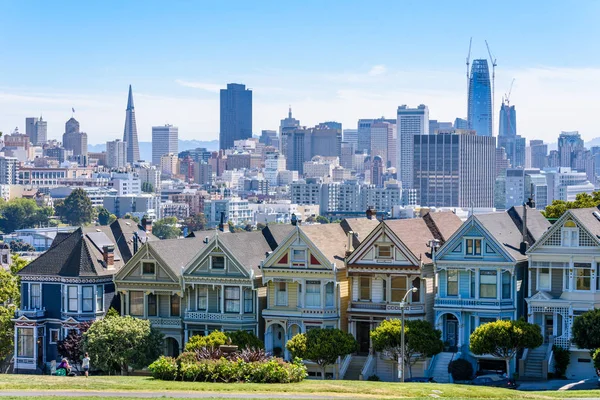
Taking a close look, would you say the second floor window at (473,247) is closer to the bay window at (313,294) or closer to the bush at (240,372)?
the bay window at (313,294)

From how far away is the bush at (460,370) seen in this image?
66.3 metres

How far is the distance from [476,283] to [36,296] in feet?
74.9

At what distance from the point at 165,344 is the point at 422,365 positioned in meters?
13.2

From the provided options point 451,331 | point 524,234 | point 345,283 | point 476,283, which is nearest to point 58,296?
point 345,283

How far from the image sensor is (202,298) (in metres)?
72.7

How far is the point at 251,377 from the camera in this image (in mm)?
55094

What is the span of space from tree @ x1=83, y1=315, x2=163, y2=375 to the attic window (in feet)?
9.97

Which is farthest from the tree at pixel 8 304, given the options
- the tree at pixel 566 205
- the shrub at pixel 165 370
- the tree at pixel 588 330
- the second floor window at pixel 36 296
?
the tree at pixel 566 205

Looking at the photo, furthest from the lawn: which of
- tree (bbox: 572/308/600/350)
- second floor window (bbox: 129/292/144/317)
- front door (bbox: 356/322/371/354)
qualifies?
second floor window (bbox: 129/292/144/317)

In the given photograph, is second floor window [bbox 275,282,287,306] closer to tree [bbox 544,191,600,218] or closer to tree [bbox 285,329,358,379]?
tree [bbox 285,329,358,379]

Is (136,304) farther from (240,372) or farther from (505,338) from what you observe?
(240,372)

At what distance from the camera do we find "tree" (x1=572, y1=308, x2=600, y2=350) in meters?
63.2

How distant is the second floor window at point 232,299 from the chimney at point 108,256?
7.34 m

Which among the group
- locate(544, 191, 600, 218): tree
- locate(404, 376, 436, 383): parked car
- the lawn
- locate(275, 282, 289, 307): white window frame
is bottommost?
locate(404, 376, 436, 383): parked car
